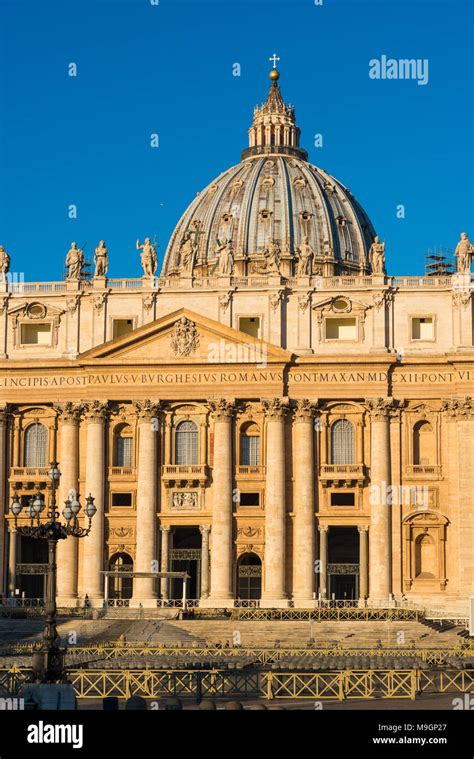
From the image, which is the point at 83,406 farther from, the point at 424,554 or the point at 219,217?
the point at 219,217

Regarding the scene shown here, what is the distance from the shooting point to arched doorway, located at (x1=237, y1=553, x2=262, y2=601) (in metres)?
93.9

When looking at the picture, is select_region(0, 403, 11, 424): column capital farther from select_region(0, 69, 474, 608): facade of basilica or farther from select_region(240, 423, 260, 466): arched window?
select_region(240, 423, 260, 466): arched window

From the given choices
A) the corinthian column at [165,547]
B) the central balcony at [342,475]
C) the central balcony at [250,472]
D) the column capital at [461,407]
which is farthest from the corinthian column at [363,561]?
the corinthian column at [165,547]

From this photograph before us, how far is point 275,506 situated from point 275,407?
5859mm

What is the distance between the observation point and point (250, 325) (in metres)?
95.6

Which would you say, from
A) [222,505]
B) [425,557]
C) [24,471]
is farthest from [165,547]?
[425,557]

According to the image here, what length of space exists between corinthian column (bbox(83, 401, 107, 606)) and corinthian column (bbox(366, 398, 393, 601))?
16042 millimetres

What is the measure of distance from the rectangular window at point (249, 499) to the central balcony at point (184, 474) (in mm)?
2473

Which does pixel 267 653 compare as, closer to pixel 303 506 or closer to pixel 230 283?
pixel 303 506

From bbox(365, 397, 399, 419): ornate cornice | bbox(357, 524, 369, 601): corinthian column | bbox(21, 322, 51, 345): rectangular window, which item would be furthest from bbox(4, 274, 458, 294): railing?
bbox(357, 524, 369, 601): corinthian column

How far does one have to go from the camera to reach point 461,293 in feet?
306

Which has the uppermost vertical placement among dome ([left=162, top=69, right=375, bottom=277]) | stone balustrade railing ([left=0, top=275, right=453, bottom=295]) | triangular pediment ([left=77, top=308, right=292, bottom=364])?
dome ([left=162, top=69, right=375, bottom=277])
